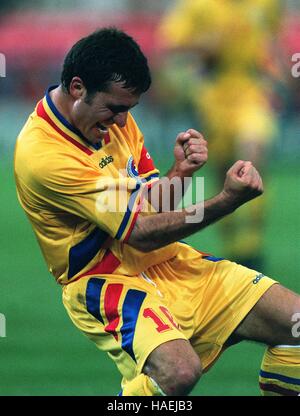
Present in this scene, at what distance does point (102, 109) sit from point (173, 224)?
531mm

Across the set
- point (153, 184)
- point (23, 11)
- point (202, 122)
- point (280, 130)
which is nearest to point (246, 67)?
point (202, 122)

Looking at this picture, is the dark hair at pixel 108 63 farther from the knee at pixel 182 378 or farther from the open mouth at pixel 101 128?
the knee at pixel 182 378

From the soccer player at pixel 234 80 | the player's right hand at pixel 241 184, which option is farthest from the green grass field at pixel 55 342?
the player's right hand at pixel 241 184

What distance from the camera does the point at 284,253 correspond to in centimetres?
895

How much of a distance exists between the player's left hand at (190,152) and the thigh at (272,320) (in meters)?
0.61

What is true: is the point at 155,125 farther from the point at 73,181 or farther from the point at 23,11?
the point at 73,181

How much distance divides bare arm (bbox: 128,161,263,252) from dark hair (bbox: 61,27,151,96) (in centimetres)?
51

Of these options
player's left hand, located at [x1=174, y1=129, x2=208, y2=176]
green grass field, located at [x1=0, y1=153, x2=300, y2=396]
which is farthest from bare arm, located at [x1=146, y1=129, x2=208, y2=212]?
green grass field, located at [x1=0, y1=153, x2=300, y2=396]

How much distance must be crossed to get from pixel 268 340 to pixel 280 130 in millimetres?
10739

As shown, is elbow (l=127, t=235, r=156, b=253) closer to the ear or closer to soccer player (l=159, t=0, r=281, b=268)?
the ear

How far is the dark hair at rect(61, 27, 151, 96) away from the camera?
424 centimetres

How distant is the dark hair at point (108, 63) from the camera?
4.24 m

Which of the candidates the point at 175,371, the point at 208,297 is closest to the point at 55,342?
the point at 208,297

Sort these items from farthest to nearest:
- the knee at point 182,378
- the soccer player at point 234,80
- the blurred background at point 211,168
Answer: the soccer player at point 234,80, the blurred background at point 211,168, the knee at point 182,378
